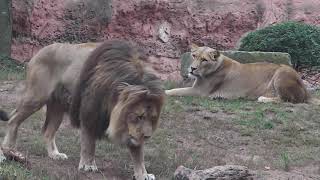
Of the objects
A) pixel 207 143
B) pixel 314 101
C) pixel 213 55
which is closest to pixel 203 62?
pixel 213 55

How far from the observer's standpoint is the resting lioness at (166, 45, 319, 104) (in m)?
12.0

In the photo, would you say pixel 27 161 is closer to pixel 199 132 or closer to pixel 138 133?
pixel 138 133

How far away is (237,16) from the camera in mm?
20891

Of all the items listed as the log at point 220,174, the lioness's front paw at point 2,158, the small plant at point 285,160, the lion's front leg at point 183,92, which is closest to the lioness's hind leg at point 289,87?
the lion's front leg at point 183,92

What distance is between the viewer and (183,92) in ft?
40.1

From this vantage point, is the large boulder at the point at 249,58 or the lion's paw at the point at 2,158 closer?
the lion's paw at the point at 2,158

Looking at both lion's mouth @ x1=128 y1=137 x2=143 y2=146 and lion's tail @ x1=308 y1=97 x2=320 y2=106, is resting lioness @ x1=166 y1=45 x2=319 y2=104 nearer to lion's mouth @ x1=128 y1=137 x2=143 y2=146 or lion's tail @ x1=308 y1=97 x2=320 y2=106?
lion's tail @ x1=308 y1=97 x2=320 y2=106

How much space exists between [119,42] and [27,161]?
57.5 inches

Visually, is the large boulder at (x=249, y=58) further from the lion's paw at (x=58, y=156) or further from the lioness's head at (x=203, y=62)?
the lion's paw at (x=58, y=156)

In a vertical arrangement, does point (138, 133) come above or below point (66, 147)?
above

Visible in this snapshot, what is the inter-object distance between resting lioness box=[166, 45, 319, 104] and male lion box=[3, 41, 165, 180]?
443 centimetres

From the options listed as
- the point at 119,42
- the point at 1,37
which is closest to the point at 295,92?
the point at 119,42

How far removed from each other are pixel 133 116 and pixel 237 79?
6.11 m

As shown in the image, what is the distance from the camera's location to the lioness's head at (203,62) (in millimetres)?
12016
